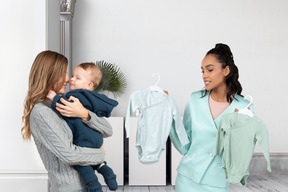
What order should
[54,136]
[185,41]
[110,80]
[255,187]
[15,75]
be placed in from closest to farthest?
[54,136] → [15,75] → [255,187] → [110,80] → [185,41]

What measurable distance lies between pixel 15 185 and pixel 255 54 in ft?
12.8

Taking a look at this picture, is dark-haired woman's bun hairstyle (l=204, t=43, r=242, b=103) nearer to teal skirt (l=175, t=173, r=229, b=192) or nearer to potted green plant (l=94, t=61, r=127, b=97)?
teal skirt (l=175, t=173, r=229, b=192)

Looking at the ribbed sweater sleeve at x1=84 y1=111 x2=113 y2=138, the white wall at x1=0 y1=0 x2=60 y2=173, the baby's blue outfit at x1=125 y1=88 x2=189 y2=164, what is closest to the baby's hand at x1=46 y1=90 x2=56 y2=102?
the ribbed sweater sleeve at x1=84 y1=111 x2=113 y2=138

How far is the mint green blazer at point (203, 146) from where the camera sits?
1793 millimetres

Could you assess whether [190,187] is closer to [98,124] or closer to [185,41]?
[98,124]

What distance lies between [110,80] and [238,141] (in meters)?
2.94

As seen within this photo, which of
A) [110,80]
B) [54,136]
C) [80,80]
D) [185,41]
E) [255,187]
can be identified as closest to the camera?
[54,136]

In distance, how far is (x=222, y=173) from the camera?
1803 mm

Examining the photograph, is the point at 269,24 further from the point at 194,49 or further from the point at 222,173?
the point at 222,173

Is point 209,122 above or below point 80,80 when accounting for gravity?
below

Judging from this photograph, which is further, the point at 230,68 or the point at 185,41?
the point at 185,41

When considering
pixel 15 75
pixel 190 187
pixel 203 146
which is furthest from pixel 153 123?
pixel 15 75

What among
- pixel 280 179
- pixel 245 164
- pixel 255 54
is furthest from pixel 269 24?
pixel 245 164

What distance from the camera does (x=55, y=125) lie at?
1421mm
